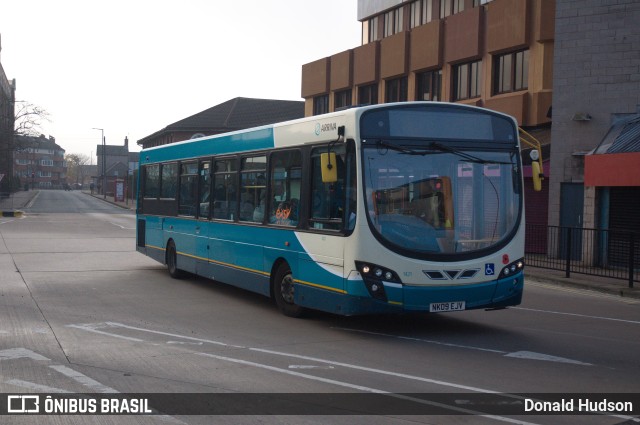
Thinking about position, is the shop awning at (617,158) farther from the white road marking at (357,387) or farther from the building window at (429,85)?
the white road marking at (357,387)

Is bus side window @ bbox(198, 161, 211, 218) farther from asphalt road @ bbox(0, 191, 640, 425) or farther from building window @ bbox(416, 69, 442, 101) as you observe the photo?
building window @ bbox(416, 69, 442, 101)

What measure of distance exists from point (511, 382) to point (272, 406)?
8.48 ft

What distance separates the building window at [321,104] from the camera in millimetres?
44494

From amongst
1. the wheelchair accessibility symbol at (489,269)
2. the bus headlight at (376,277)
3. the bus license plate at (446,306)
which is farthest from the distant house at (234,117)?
the bus headlight at (376,277)

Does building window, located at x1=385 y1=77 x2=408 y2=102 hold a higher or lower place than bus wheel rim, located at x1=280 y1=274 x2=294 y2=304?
higher

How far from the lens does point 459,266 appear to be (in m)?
10.5

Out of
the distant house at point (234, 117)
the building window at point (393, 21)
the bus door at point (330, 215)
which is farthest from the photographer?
the distant house at point (234, 117)

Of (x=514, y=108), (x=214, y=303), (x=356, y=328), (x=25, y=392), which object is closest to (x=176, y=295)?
(x=214, y=303)

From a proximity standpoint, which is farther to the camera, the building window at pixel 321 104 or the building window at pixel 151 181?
the building window at pixel 321 104

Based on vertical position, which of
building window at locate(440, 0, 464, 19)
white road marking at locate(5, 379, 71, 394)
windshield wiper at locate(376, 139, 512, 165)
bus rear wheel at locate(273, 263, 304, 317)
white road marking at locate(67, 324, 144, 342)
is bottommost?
white road marking at locate(67, 324, 144, 342)

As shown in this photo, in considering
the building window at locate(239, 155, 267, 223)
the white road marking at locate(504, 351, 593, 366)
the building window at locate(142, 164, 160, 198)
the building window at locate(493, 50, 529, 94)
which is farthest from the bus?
the building window at locate(493, 50, 529, 94)

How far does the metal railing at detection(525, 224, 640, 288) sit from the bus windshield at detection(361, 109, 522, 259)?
735 cm

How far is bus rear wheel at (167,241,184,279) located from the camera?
1772 cm

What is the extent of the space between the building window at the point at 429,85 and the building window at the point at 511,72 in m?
4.00
